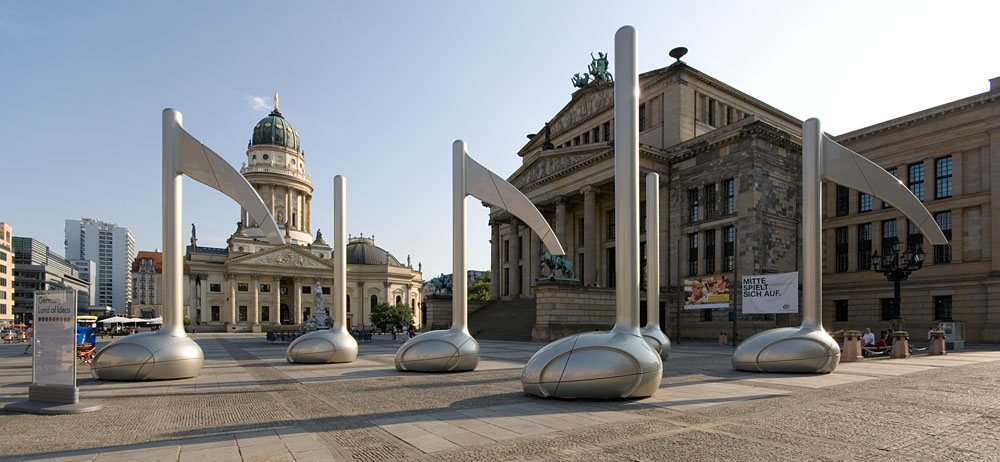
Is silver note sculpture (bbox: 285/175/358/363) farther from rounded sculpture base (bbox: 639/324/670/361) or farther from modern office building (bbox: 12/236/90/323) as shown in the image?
modern office building (bbox: 12/236/90/323)

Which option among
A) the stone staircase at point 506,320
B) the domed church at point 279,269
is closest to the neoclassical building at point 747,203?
the stone staircase at point 506,320

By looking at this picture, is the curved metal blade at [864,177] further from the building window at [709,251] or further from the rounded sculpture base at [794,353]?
the building window at [709,251]

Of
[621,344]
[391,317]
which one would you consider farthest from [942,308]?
[391,317]

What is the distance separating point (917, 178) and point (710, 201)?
Result: 47.7ft

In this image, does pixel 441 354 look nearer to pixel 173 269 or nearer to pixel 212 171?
pixel 173 269

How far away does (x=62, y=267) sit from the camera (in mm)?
145500

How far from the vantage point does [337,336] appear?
21.1 meters

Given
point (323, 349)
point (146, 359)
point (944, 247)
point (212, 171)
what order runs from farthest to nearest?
point (944, 247) → point (323, 349) → point (212, 171) → point (146, 359)

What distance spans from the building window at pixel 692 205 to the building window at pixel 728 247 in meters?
3.09

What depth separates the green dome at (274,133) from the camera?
120000 mm

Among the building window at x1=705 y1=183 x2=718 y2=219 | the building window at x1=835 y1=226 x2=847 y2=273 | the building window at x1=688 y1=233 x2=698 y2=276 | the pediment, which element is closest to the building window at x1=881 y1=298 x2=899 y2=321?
the building window at x1=835 y1=226 x2=847 y2=273

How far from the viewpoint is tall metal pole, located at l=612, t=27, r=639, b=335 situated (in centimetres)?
1291

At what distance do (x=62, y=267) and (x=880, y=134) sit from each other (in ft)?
555

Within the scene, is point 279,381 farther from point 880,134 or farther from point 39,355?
point 880,134
